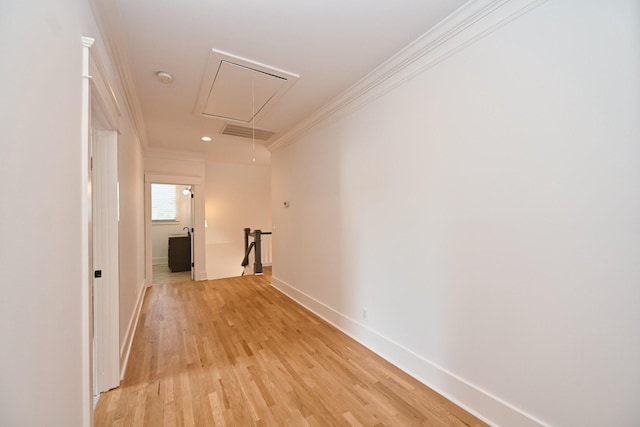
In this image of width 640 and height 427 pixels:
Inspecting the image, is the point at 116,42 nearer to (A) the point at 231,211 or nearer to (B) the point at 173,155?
(B) the point at 173,155

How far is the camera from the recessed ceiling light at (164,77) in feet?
7.80

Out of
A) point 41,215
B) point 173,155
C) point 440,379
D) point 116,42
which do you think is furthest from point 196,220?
point 440,379

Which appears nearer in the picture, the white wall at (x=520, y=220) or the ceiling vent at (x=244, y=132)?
the white wall at (x=520, y=220)

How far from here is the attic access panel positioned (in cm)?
227

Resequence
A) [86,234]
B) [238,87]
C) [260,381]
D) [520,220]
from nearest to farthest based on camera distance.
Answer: [86,234] → [520,220] → [260,381] → [238,87]

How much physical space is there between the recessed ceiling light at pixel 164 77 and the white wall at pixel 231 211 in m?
4.09

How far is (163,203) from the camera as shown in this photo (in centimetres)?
780

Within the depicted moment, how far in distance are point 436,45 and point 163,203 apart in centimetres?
818

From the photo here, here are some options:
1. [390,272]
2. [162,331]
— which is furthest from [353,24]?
[162,331]

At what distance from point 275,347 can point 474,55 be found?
298cm

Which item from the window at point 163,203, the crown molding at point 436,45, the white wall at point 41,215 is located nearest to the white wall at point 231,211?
the window at point 163,203

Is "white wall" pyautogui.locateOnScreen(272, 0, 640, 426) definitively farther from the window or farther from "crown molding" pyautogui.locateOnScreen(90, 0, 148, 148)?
the window

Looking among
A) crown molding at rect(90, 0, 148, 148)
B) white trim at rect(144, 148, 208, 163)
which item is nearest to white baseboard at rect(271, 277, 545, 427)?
crown molding at rect(90, 0, 148, 148)

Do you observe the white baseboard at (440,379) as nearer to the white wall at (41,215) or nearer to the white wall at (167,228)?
the white wall at (41,215)
